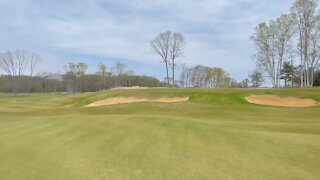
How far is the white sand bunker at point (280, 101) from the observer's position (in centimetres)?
2874

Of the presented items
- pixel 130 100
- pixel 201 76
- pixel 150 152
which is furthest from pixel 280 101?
pixel 201 76

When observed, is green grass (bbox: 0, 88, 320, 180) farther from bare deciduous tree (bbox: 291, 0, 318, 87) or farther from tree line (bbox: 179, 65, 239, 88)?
tree line (bbox: 179, 65, 239, 88)

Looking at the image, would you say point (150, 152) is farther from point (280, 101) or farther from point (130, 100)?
point (130, 100)

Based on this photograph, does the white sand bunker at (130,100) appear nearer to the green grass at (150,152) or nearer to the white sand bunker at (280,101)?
the white sand bunker at (280,101)

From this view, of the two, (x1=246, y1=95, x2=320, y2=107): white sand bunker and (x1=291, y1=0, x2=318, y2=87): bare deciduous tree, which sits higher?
(x1=291, y1=0, x2=318, y2=87): bare deciduous tree

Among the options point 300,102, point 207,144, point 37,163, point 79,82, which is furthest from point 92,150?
point 79,82

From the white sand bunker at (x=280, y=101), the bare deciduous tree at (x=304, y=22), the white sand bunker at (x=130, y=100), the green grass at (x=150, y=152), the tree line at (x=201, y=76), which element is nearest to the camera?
the green grass at (x=150, y=152)

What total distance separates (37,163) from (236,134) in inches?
309

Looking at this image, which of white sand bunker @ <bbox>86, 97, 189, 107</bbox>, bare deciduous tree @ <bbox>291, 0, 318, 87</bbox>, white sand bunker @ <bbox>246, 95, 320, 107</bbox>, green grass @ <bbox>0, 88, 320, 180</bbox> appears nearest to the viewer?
green grass @ <bbox>0, 88, 320, 180</bbox>

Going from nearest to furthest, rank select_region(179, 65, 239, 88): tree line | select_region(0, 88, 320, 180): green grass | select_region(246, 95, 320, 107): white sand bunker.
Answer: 1. select_region(0, 88, 320, 180): green grass
2. select_region(246, 95, 320, 107): white sand bunker
3. select_region(179, 65, 239, 88): tree line

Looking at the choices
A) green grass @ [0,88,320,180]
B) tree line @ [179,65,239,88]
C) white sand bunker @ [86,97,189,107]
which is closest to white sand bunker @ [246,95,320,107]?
white sand bunker @ [86,97,189,107]

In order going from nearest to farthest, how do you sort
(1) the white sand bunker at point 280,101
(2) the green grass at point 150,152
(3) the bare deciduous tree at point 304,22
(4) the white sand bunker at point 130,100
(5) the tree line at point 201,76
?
(2) the green grass at point 150,152
(1) the white sand bunker at point 280,101
(4) the white sand bunker at point 130,100
(3) the bare deciduous tree at point 304,22
(5) the tree line at point 201,76

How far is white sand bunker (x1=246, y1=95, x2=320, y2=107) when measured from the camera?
28.7 meters

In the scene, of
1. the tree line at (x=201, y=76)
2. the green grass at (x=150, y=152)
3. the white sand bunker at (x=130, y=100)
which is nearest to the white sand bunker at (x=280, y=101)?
the white sand bunker at (x=130, y=100)
